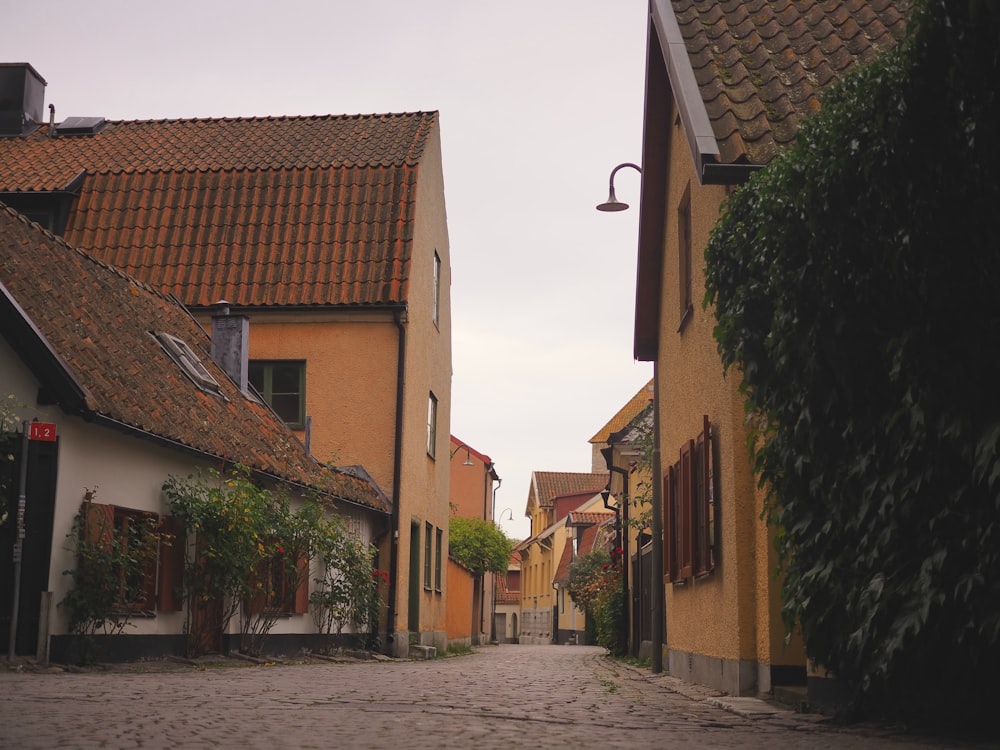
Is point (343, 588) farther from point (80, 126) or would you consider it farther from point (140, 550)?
point (80, 126)

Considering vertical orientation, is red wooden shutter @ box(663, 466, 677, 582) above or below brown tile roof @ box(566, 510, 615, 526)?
below

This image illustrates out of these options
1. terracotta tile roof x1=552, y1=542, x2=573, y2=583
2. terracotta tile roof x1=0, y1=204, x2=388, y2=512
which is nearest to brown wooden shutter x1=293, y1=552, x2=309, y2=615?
terracotta tile roof x1=0, y1=204, x2=388, y2=512

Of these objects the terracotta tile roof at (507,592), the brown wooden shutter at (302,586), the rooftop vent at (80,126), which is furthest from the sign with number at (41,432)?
the terracotta tile roof at (507,592)

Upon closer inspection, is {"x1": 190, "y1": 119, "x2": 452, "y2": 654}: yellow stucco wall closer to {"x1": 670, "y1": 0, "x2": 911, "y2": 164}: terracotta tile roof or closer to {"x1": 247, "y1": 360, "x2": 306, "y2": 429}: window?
{"x1": 247, "y1": 360, "x2": 306, "y2": 429}: window

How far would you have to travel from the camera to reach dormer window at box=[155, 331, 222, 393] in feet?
59.2

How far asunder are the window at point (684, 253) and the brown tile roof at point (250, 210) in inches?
359

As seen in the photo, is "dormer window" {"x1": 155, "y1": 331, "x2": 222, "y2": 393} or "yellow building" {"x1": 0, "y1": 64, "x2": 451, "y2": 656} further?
"yellow building" {"x1": 0, "y1": 64, "x2": 451, "y2": 656}

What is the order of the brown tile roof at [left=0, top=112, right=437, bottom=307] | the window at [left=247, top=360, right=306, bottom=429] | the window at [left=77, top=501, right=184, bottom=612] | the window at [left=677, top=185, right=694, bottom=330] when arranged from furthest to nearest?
the brown tile roof at [left=0, top=112, right=437, bottom=307] → the window at [left=247, top=360, right=306, bottom=429] → the window at [left=677, top=185, right=694, bottom=330] → the window at [left=77, top=501, right=184, bottom=612]

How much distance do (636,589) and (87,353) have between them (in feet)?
37.7

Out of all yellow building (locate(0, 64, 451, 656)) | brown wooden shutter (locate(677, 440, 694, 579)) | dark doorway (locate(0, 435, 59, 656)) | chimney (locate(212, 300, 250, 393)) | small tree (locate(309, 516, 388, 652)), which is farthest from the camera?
yellow building (locate(0, 64, 451, 656))

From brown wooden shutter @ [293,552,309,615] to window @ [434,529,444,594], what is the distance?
8491 mm

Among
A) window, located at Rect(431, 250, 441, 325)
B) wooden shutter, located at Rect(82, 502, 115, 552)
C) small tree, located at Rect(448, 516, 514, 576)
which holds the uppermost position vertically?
window, located at Rect(431, 250, 441, 325)

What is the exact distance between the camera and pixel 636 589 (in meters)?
22.4

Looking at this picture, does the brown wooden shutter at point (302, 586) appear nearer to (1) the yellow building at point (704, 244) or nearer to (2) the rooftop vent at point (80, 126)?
(1) the yellow building at point (704, 244)
